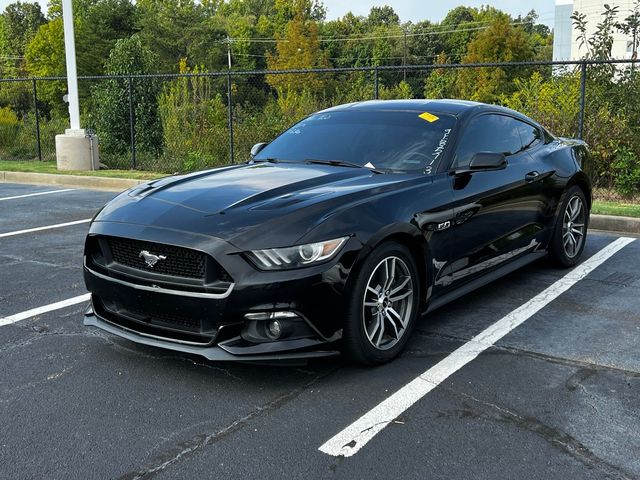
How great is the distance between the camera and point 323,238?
3707 mm

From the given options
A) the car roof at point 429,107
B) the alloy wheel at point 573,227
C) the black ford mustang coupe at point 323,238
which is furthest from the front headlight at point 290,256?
the alloy wheel at point 573,227

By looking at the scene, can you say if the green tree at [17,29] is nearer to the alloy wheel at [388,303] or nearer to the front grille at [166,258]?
the front grille at [166,258]

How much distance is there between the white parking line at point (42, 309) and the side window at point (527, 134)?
3.90 m

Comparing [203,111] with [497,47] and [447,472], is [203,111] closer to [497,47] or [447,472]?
[447,472]

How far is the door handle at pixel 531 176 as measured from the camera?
5.61m

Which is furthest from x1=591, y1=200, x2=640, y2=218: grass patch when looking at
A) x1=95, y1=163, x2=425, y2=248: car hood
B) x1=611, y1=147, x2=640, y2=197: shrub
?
x1=95, y1=163, x2=425, y2=248: car hood

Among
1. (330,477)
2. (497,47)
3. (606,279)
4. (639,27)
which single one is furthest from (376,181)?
(497,47)

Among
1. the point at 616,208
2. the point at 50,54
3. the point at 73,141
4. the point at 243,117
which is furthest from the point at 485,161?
the point at 50,54

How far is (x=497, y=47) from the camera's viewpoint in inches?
2067

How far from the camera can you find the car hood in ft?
12.2

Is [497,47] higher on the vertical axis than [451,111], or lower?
higher

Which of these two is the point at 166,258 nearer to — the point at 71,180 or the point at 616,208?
the point at 616,208

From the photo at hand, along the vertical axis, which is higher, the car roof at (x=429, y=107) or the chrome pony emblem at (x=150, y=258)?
the car roof at (x=429, y=107)

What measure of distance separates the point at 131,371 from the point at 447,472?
78.8 inches
